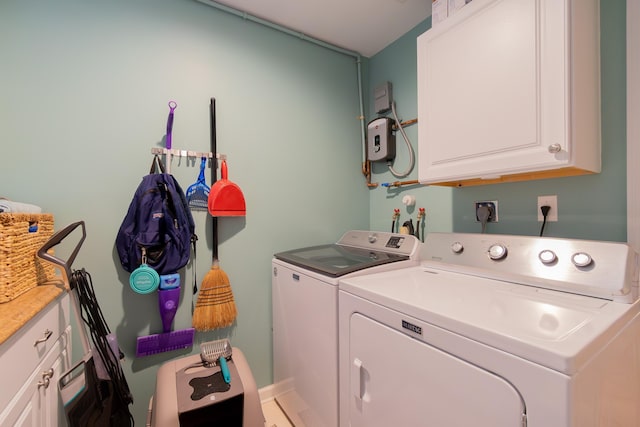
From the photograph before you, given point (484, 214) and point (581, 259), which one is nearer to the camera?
point (581, 259)

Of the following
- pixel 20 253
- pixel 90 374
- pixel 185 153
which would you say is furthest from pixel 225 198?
pixel 90 374

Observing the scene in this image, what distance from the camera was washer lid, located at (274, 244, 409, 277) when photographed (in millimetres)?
1330

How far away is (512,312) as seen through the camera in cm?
82

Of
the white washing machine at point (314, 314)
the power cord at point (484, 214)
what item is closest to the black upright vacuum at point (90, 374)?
the white washing machine at point (314, 314)

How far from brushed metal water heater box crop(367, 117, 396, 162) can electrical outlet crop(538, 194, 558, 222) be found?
978mm

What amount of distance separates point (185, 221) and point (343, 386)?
112 cm

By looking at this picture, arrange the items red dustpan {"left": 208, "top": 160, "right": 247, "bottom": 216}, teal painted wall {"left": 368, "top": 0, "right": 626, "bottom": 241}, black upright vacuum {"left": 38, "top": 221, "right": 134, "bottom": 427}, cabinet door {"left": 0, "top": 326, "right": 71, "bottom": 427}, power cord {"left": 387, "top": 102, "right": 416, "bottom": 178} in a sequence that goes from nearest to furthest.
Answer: cabinet door {"left": 0, "top": 326, "right": 71, "bottom": 427}
black upright vacuum {"left": 38, "top": 221, "right": 134, "bottom": 427}
teal painted wall {"left": 368, "top": 0, "right": 626, "bottom": 241}
red dustpan {"left": 208, "top": 160, "right": 247, "bottom": 216}
power cord {"left": 387, "top": 102, "right": 416, "bottom": 178}

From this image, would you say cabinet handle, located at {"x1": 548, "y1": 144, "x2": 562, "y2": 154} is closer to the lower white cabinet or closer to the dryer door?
the dryer door

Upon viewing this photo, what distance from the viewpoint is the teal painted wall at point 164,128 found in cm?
132

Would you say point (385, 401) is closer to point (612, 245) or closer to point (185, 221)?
point (612, 245)

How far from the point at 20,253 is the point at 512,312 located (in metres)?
1.62

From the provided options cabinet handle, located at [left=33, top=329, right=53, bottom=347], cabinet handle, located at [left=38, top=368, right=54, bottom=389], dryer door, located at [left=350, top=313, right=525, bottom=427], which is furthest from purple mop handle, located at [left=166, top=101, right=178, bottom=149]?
dryer door, located at [left=350, top=313, right=525, bottom=427]

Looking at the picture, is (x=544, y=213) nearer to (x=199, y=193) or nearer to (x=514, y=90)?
(x=514, y=90)

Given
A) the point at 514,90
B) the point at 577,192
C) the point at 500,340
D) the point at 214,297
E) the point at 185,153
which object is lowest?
the point at 214,297
